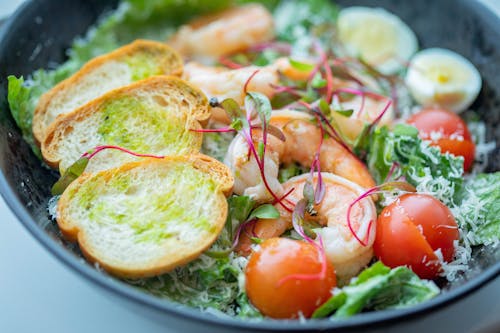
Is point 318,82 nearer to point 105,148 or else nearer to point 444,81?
point 444,81

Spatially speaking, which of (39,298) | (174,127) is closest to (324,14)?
(174,127)

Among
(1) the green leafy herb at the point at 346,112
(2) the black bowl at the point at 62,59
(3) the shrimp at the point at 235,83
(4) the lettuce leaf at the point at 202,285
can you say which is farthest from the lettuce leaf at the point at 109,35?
(1) the green leafy herb at the point at 346,112

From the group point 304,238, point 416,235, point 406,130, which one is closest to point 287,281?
point 304,238

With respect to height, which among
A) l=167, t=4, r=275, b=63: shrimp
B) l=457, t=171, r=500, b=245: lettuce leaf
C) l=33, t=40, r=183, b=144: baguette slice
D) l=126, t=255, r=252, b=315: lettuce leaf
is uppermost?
l=33, t=40, r=183, b=144: baguette slice

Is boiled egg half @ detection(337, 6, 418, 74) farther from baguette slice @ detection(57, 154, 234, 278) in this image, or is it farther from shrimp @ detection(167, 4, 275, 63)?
baguette slice @ detection(57, 154, 234, 278)

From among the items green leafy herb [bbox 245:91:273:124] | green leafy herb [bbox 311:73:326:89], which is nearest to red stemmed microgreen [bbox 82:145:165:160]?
green leafy herb [bbox 245:91:273:124]

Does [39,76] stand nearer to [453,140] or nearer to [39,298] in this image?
[39,298]

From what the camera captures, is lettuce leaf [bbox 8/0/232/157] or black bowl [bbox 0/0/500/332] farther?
lettuce leaf [bbox 8/0/232/157]
